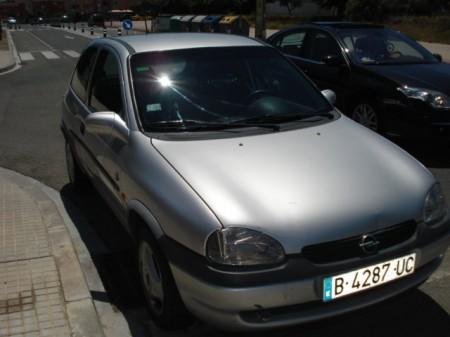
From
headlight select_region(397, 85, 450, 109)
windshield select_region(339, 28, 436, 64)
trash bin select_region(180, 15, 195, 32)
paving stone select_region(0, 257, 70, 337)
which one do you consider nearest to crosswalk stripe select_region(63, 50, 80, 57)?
trash bin select_region(180, 15, 195, 32)

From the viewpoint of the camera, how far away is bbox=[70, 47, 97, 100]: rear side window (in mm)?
4543

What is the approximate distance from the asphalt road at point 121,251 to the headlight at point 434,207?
416mm

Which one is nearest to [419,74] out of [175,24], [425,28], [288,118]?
[288,118]

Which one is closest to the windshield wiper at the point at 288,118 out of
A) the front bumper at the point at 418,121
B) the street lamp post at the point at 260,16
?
the front bumper at the point at 418,121

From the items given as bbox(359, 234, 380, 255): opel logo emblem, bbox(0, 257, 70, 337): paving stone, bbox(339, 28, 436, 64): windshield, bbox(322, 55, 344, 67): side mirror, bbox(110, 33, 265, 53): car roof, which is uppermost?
bbox(110, 33, 265, 53): car roof

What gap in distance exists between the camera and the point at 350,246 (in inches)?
99.7

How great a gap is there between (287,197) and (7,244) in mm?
2506

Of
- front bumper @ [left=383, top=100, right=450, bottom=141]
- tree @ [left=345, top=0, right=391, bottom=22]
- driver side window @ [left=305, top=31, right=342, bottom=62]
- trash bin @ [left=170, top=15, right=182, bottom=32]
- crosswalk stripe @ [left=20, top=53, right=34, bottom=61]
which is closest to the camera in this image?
front bumper @ [left=383, top=100, right=450, bottom=141]

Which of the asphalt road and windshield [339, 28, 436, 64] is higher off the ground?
windshield [339, 28, 436, 64]

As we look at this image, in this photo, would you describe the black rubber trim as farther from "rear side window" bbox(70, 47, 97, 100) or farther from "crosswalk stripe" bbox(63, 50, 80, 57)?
"crosswalk stripe" bbox(63, 50, 80, 57)

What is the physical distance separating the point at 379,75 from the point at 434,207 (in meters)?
3.81

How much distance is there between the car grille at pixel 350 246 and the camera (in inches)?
97.4

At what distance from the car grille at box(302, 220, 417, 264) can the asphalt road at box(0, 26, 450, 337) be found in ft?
1.02

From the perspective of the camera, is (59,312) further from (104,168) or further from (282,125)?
(282,125)
